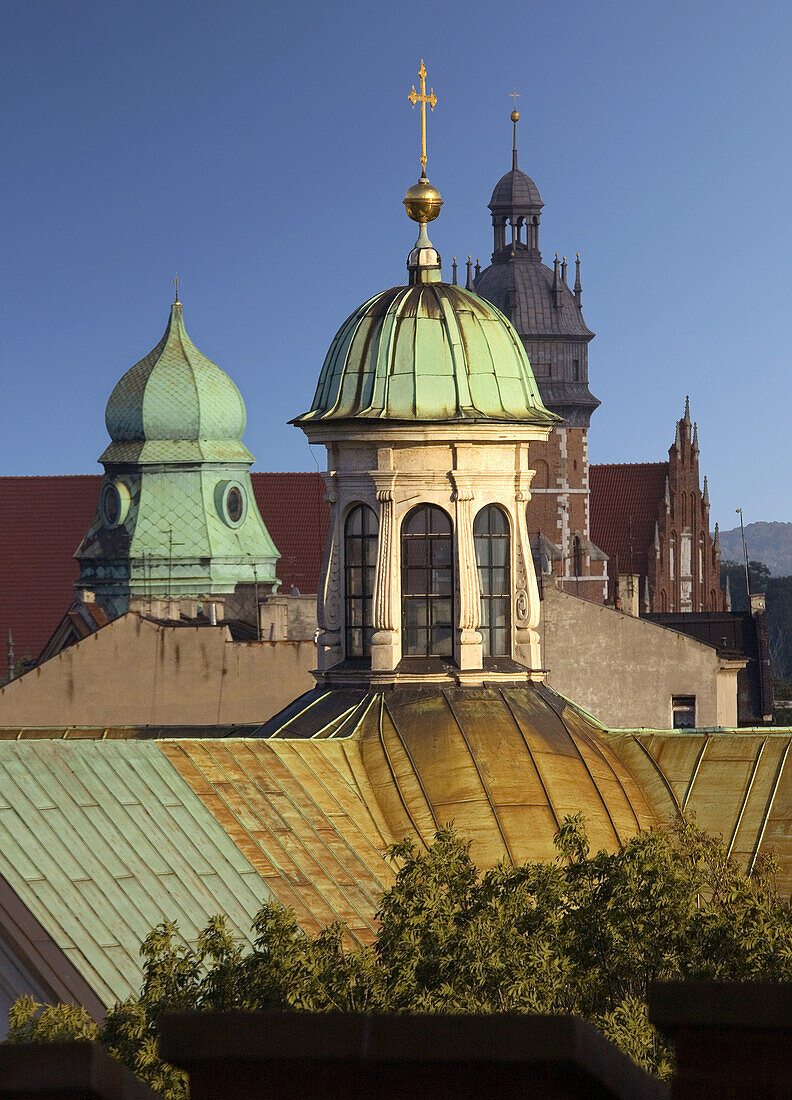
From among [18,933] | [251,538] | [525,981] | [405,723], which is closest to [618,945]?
[525,981]

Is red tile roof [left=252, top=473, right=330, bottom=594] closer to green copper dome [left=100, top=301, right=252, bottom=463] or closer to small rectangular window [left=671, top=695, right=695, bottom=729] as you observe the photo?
green copper dome [left=100, top=301, right=252, bottom=463]

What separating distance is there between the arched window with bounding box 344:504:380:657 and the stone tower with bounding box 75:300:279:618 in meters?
77.6

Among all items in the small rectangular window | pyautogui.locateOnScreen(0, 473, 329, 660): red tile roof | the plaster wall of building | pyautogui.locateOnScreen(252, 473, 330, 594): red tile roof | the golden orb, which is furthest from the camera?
pyautogui.locateOnScreen(252, 473, 330, 594): red tile roof

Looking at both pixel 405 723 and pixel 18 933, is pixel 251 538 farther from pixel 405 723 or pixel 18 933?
pixel 18 933

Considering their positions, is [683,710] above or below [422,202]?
below

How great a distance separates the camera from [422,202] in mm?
26484

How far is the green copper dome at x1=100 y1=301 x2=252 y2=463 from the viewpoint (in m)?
105

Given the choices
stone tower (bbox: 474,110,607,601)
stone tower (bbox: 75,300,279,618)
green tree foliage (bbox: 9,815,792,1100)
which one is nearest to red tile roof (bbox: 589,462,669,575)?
stone tower (bbox: 474,110,607,601)

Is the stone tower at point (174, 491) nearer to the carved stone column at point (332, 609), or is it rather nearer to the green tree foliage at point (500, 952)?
the carved stone column at point (332, 609)

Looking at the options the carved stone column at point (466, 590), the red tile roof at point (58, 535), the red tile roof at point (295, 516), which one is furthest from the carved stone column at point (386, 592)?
the red tile roof at point (295, 516)

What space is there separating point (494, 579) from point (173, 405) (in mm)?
81265

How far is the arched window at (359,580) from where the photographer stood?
24.8m

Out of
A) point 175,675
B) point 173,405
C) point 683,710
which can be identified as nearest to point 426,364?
point 175,675

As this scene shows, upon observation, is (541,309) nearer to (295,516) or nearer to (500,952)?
(295,516)
